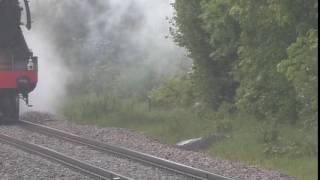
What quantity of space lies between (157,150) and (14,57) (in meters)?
4.75

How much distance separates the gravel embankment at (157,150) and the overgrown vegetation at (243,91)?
378mm

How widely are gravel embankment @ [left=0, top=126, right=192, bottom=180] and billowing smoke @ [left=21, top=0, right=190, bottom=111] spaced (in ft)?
18.0

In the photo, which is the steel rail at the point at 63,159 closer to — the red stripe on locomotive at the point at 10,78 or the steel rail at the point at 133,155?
the steel rail at the point at 133,155

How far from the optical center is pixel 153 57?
66.8 feet

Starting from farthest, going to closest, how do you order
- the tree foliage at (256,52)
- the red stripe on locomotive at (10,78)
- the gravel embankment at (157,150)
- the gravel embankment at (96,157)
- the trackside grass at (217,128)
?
the red stripe on locomotive at (10,78)
the trackside grass at (217,128)
the tree foliage at (256,52)
the gravel embankment at (157,150)
the gravel embankment at (96,157)

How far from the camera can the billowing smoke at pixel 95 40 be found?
65.9 ft

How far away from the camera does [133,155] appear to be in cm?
1049

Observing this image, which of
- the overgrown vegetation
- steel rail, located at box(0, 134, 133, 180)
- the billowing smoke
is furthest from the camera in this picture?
the billowing smoke

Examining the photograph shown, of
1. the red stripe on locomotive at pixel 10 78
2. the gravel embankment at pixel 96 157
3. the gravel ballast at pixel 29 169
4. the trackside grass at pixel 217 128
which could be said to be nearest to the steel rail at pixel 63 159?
the gravel ballast at pixel 29 169

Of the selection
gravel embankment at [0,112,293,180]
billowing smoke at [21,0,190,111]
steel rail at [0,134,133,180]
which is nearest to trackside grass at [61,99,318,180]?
gravel embankment at [0,112,293,180]

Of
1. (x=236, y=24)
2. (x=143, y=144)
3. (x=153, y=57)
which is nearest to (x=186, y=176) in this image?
(x=143, y=144)

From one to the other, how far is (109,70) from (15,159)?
12.0 metres

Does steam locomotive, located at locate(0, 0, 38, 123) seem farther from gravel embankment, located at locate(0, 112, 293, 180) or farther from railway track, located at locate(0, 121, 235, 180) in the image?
railway track, located at locate(0, 121, 235, 180)

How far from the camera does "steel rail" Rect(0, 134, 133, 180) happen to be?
870 cm
